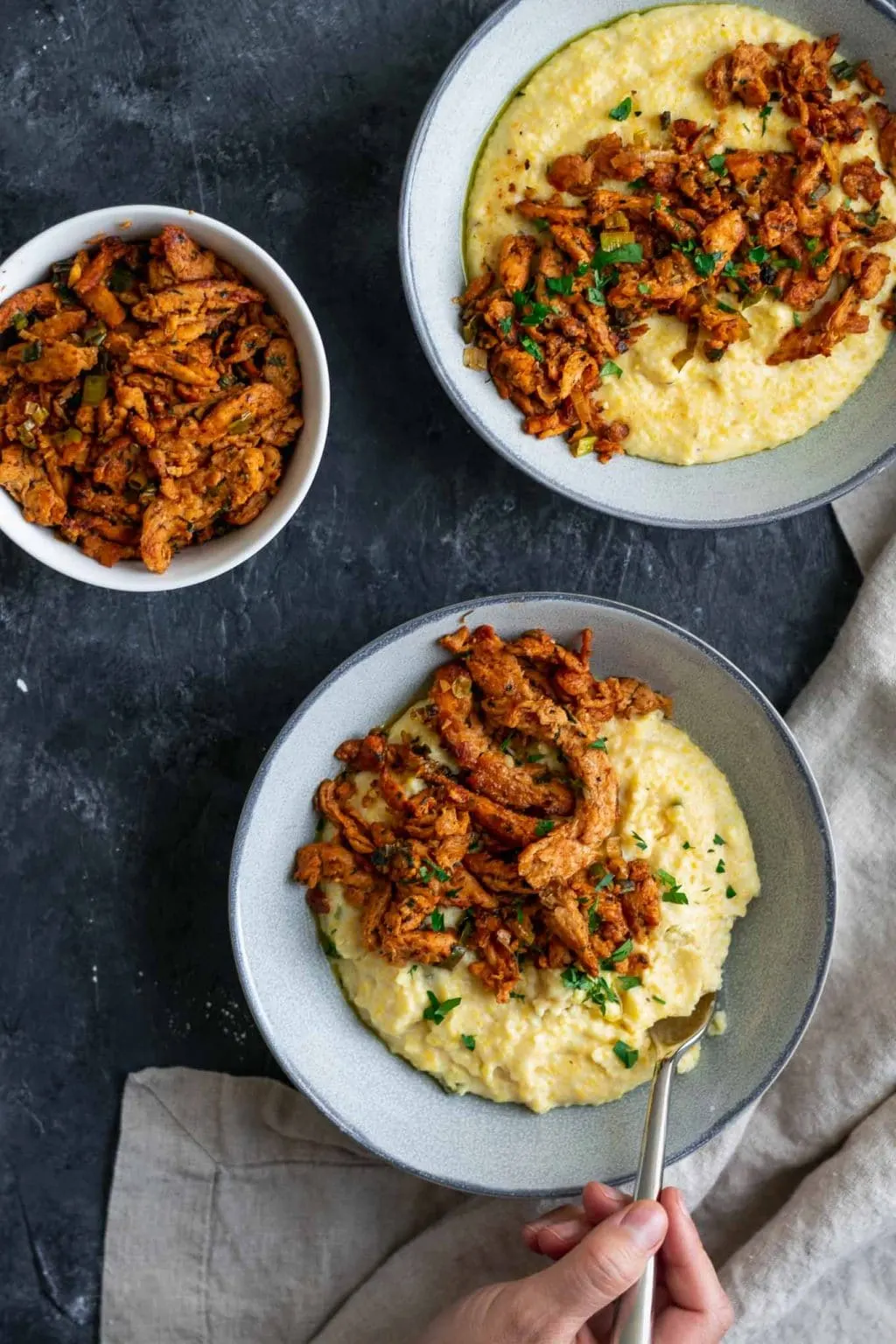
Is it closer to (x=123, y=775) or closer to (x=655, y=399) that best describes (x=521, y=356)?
(x=655, y=399)

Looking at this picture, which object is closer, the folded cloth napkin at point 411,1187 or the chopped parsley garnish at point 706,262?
the chopped parsley garnish at point 706,262

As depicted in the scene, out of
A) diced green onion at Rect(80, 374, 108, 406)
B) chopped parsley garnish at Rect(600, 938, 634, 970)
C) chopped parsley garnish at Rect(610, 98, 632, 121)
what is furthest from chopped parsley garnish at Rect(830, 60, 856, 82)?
chopped parsley garnish at Rect(600, 938, 634, 970)

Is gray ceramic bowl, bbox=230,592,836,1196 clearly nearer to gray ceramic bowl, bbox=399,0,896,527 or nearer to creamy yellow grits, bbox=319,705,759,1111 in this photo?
creamy yellow grits, bbox=319,705,759,1111

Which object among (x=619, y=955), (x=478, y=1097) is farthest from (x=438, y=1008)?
(x=619, y=955)

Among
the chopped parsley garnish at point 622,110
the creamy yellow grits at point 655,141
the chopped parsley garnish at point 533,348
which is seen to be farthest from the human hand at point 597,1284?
the chopped parsley garnish at point 622,110

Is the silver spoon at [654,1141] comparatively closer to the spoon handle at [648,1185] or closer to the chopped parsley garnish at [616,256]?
the spoon handle at [648,1185]
